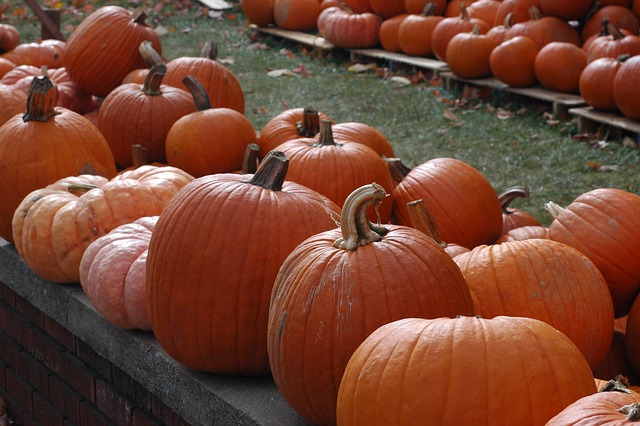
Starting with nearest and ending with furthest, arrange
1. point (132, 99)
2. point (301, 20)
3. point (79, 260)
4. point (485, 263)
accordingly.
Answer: point (485, 263), point (79, 260), point (132, 99), point (301, 20)

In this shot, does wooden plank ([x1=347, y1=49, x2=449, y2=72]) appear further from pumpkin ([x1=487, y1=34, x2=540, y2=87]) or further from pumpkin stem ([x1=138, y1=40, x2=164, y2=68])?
pumpkin stem ([x1=138, y1=40, x2=164, y2=68])

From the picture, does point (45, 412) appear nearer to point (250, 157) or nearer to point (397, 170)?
point (250, 157)

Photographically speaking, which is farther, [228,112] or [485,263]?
[228,112]

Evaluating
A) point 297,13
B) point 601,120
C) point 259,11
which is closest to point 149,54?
point 601,120

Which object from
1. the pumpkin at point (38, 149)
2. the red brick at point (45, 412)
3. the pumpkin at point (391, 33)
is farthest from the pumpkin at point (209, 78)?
the pumpkin at point (391, 33)

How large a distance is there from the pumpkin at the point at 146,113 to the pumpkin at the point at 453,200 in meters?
1.14

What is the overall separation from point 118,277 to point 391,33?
7472mm

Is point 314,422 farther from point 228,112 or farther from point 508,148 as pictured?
point 508,148

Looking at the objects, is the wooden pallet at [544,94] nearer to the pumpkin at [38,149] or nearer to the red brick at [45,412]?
the pumpkin at [38,149]

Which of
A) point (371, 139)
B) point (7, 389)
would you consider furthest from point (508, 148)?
point (7, 389)

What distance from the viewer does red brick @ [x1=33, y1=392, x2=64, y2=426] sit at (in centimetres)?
311

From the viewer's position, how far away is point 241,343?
218cm

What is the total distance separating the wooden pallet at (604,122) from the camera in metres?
6.48

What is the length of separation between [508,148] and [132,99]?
367cm
